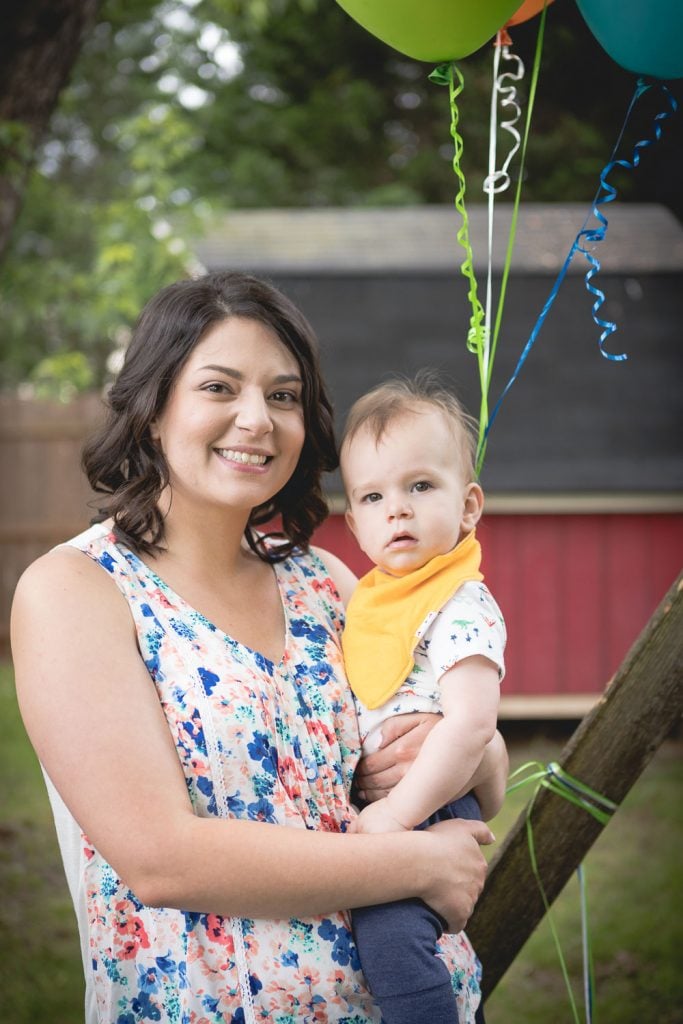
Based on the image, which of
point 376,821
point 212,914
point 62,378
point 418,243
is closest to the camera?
point 212,914

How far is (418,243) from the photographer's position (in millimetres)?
5754

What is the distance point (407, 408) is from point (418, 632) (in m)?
0.37

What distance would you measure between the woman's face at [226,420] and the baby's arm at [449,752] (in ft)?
1.40

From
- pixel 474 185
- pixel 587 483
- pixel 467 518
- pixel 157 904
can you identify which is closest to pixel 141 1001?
pixel 157 904

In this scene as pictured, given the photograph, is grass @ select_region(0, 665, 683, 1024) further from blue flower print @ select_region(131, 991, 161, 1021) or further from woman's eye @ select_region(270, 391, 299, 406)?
woman's eye @ select_region(270, 391, 299, 406)

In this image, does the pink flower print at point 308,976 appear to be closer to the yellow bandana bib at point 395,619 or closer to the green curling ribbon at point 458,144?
the yellow bandana bib at point 395,619

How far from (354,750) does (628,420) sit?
415cm

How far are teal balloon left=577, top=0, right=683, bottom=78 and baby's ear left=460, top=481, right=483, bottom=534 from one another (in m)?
0.74

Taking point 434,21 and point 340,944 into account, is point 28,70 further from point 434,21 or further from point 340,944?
point 340,944

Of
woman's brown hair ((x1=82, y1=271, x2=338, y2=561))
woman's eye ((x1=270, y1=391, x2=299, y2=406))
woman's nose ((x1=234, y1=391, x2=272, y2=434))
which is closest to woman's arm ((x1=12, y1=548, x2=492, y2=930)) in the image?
woman's brown hair ((x1=82, y1=271, x2=338, y2=561))

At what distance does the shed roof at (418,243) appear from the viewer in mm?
5406

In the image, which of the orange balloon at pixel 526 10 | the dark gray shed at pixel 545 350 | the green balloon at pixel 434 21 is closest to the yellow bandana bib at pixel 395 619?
the green balloon at pixel 434 21

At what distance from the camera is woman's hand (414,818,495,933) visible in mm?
1516

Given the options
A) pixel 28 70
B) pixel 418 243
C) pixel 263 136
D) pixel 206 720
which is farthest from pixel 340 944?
pixel 263 136
